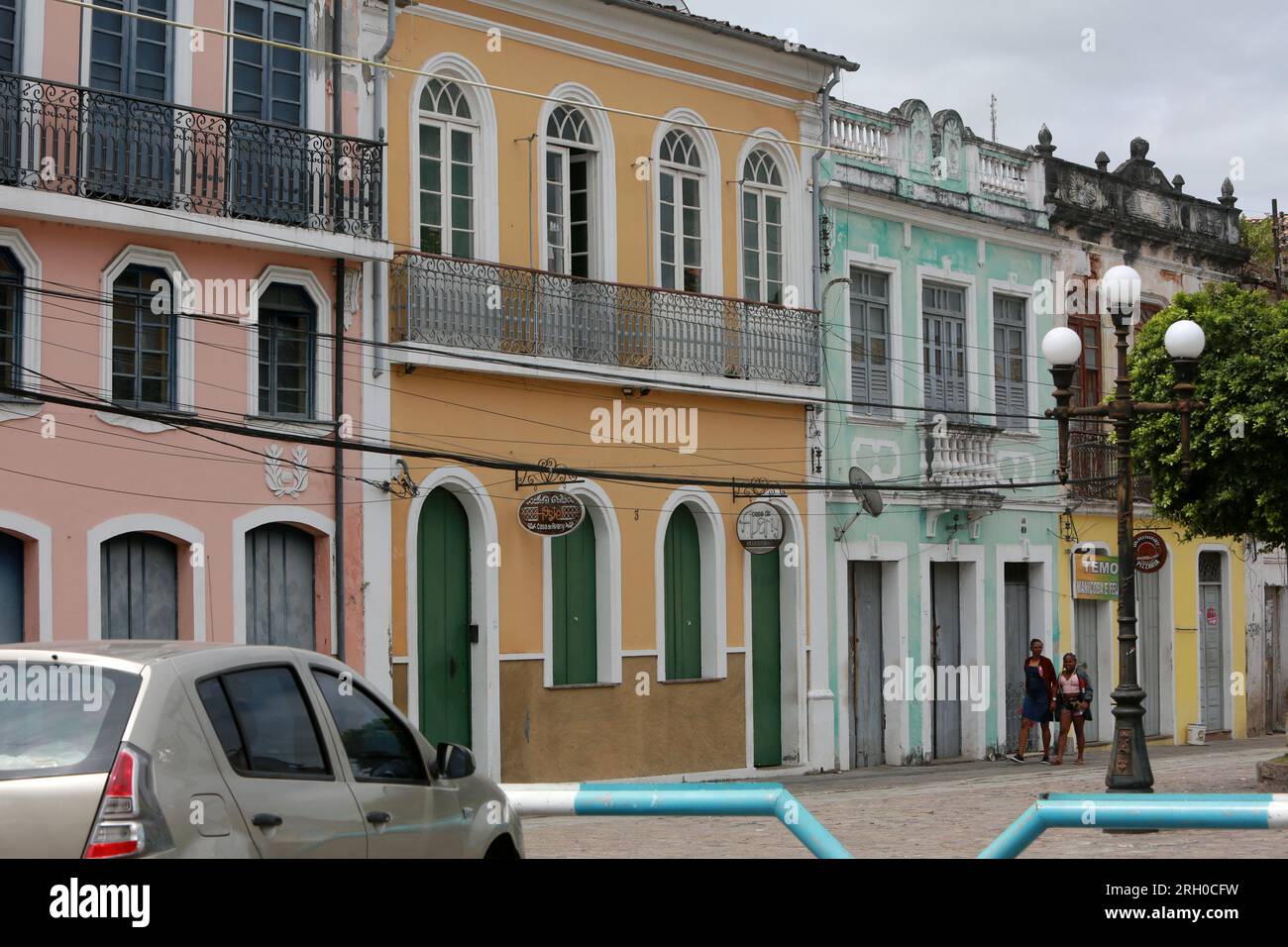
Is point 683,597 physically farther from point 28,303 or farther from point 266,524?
point 28,303

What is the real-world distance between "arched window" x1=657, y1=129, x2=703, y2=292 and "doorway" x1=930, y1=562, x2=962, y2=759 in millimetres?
6477

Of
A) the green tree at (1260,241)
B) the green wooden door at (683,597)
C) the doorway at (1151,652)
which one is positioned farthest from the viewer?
the green tree at (1260,241)

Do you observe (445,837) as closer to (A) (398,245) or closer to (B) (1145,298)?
(A) (398,245)

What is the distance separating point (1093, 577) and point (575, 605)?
37.2ft


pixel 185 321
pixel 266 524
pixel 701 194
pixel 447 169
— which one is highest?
pixel 701 194

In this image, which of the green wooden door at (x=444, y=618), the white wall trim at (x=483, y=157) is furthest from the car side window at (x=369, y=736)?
the white wall trim at (x=483, y=157)

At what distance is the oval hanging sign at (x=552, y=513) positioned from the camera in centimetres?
2269

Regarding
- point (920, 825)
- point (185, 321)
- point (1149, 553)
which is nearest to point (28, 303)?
point (185, 321)

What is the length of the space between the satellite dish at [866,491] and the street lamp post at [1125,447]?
28.4 feet

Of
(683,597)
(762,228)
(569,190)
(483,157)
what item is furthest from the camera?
(762,228)

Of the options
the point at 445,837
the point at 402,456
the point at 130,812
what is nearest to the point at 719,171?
the point at 402,456

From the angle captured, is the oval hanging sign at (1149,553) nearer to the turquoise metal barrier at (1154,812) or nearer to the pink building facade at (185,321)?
the pink building facade at (185,321)

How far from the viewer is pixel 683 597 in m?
26.0

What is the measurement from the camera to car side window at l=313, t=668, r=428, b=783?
8016 mm
